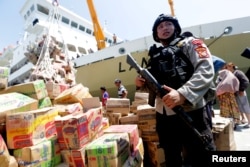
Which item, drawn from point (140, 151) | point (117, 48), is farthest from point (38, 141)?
point (117, 48)

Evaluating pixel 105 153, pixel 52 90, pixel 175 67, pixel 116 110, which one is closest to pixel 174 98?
pixel 175 67

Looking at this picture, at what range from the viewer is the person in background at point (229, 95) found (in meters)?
3.69

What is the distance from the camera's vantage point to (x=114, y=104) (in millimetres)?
2744

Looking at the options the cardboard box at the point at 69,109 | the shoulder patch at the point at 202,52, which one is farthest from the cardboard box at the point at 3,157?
the shoulder patch at the point at 202,52

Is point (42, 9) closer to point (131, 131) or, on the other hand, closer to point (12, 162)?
point (131, 131)

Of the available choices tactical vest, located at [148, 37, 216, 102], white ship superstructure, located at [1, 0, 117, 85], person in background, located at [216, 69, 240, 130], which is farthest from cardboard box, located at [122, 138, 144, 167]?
white ship superstructure, located at [1, 0, 117, 85]

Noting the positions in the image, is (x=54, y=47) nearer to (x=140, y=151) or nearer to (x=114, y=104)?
(x=114, y=104)

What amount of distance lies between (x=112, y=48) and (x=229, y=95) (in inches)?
231

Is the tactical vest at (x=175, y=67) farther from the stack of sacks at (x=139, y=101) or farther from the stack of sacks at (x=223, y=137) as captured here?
the stack of sacks at (x=139, y=101)

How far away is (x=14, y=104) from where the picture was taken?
1.74m

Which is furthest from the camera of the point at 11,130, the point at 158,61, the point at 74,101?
the point at 74,101

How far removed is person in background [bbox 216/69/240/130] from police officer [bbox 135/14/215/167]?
2.62m

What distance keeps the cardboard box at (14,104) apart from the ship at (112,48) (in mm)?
2732

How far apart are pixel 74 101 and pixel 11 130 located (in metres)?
1.08
